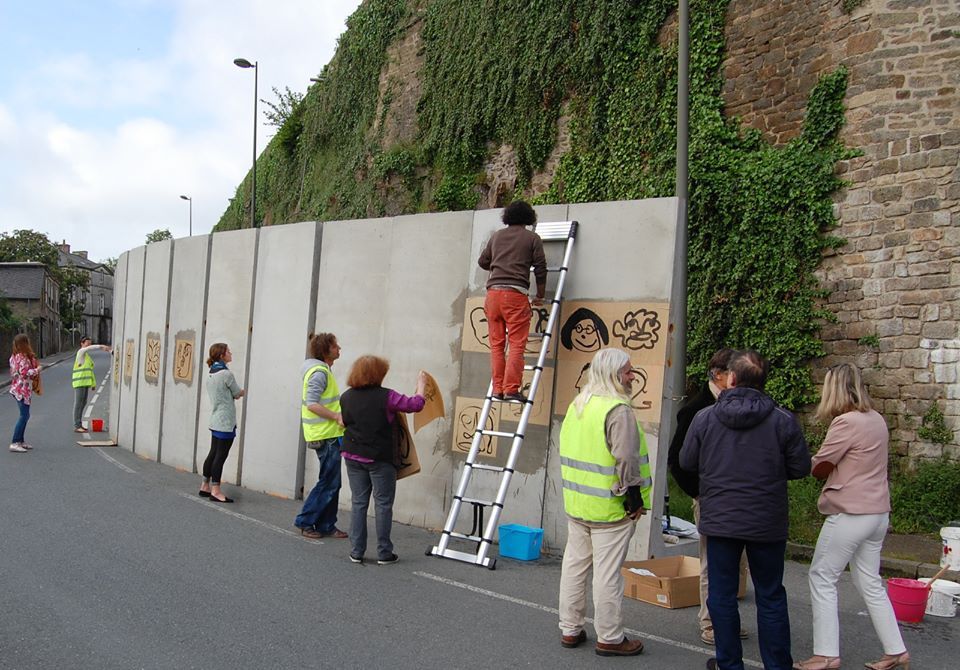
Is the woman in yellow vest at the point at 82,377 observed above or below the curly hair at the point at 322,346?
below

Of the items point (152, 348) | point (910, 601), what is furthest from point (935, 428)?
point (152, 348)

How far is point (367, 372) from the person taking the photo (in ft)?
24.7

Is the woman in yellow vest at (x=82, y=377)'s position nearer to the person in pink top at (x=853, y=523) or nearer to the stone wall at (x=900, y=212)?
the stone wall at (x=900, y=212)

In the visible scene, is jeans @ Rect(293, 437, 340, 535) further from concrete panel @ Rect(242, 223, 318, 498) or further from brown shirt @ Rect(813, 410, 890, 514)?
brown shirt @ Rect(813, 410, 890, 514)

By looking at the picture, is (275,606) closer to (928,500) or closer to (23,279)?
(928,500)

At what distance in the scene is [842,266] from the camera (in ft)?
38.8

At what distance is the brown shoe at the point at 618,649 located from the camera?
5.33 m

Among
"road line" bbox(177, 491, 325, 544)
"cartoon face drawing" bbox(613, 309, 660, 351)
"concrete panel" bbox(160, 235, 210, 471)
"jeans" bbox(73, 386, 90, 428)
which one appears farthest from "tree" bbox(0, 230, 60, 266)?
"cartoon face drawing" bbox(613, 309, 660, 351)

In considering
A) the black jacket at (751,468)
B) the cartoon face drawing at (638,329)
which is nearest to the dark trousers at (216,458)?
the cartoon face drawing at (638,329)

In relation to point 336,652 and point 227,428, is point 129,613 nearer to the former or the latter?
point 336,652

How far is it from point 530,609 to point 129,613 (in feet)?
9.59

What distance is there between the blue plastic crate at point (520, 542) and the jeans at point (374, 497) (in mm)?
1128

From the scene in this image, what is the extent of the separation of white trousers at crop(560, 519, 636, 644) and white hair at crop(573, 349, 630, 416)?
0.82 m

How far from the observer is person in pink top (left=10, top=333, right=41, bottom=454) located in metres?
14.1
